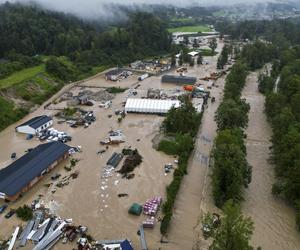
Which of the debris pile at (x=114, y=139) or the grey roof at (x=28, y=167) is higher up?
the grey roof at (x=28, y=167)

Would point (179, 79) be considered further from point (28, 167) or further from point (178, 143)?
point (28, 167)

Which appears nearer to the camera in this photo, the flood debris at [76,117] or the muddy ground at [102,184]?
the muddy ground at [102,184]

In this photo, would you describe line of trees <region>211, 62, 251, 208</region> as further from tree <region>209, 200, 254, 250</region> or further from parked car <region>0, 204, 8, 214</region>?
parked car <region>0, 204, 8, 214</region>

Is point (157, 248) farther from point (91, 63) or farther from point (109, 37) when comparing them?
point (109, 37)

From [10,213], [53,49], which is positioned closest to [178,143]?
[10,213]

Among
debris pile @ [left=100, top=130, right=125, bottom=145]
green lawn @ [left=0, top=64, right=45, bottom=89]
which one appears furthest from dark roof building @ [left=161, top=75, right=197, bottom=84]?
debris pile @ [left=100, top=130, right=125, bottom=145]

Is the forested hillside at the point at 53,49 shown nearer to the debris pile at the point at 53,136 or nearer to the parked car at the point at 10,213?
the debris pile at the point at 53,136

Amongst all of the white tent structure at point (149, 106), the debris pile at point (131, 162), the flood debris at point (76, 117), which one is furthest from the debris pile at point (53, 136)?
the white tent structure at point (149, 106)
